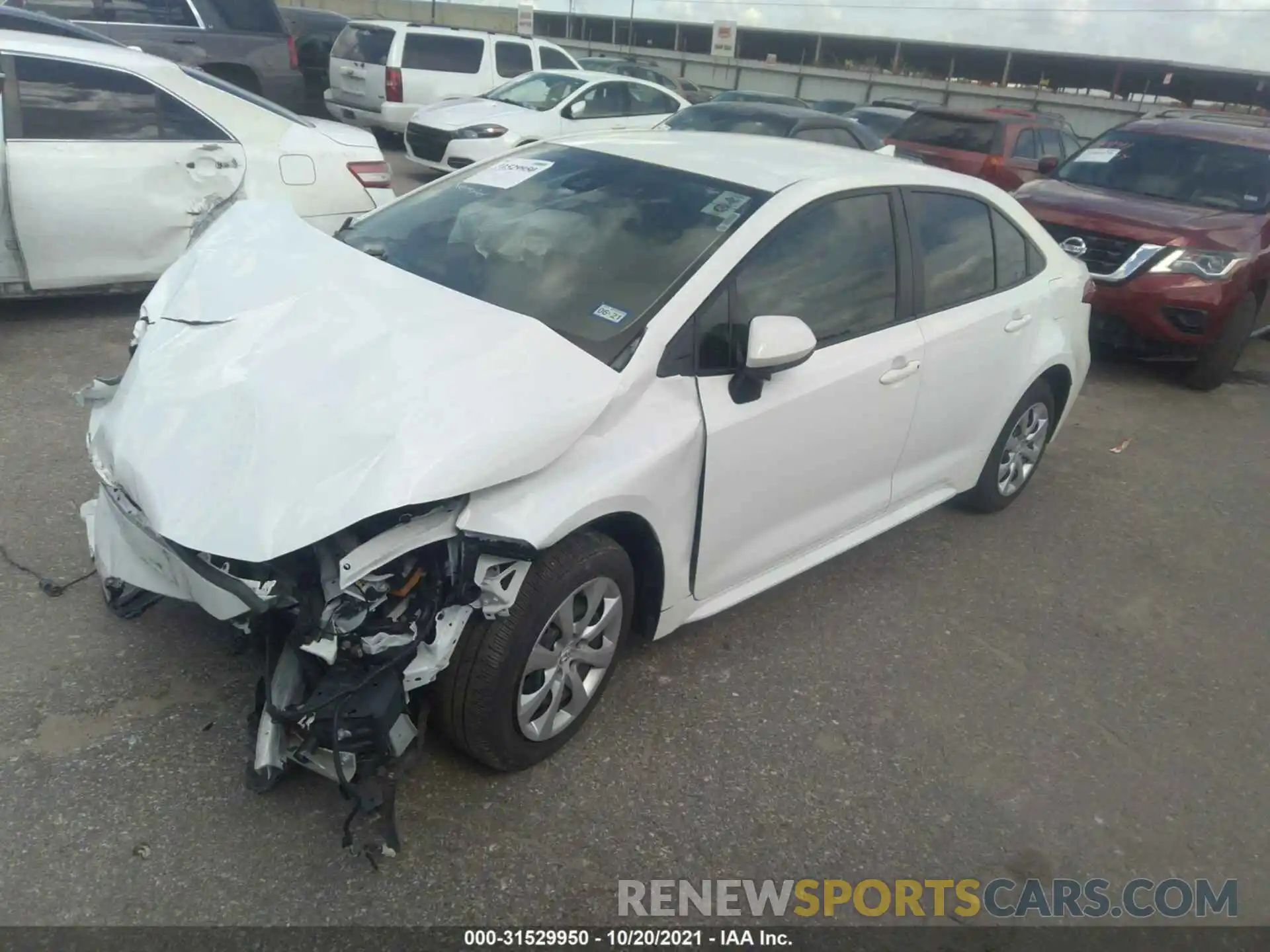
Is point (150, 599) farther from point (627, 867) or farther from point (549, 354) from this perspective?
point (627, 867)

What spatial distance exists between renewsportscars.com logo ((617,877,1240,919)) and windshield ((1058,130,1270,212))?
659 centimetres

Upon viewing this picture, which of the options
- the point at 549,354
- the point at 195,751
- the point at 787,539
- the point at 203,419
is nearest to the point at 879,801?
the point at 787,539

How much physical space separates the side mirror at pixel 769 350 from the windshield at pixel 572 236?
12.8 inches

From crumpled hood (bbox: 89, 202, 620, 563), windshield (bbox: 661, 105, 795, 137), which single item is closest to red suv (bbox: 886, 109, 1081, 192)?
windshield (bbox: 661, 105, 795, 137)

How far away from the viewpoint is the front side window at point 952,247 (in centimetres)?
401

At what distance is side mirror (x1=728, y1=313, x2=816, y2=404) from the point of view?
3.04 meters

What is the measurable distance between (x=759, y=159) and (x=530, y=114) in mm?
8747

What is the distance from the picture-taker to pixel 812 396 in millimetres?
3412

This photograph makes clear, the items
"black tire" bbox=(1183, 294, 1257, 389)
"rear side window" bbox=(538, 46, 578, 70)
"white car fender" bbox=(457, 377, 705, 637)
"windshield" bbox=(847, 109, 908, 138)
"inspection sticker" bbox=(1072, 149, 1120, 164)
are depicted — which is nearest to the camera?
"white car fender" bbox=(457, 377, 705, 637)

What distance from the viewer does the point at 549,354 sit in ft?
9.37

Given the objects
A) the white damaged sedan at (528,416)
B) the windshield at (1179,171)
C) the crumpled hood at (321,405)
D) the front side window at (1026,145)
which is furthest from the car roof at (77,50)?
the front side window at (1026,145)

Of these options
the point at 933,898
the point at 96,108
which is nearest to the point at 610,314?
the point at 933,898

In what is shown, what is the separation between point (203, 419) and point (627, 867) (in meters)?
1.65

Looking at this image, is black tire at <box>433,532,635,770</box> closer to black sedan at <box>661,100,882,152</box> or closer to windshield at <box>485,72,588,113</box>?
black sedan at <box>661,100,882,152</box>
